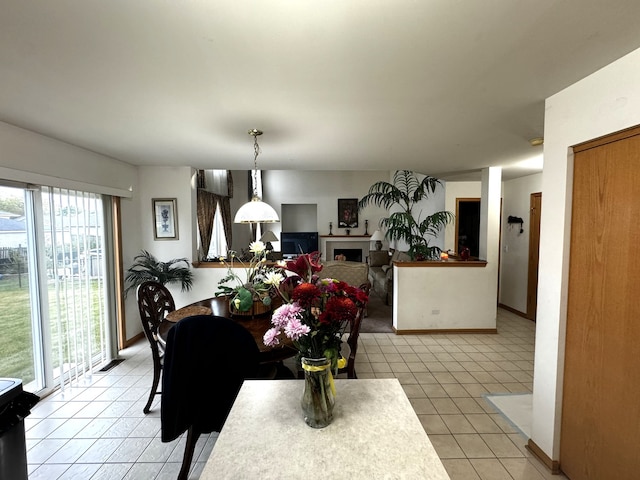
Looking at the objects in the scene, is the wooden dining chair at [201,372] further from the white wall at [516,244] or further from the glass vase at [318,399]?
the white wall at [516,244]

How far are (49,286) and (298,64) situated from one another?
2.84m

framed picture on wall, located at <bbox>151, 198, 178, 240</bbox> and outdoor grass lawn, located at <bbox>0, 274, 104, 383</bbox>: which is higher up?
framed picture on wall, located at <bbox>151, 198, 178, 240</bbox>

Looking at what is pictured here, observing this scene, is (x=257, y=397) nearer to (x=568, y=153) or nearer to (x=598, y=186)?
(x=598, y=186)

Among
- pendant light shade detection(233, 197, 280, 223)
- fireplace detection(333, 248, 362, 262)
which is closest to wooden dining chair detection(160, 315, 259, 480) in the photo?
pendant light shade detection(233, 197, 280, 223)

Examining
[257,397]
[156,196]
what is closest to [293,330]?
[257,397]

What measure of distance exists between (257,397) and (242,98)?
1.62 m

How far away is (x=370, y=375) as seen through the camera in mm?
2836

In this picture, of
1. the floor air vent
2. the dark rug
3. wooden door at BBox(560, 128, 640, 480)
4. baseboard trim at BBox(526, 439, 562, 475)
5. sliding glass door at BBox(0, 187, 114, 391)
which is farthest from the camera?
the dark rug

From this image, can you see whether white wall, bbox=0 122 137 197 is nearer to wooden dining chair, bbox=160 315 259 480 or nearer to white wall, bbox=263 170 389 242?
wooden dining chair, bbox=160 315 259 480

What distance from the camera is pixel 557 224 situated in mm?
1745

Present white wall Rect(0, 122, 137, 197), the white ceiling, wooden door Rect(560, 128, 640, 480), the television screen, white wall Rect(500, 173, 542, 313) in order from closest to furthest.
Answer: the white ceiling
wooden door Rect(560, 128, 640, 480)
white wall Rect(0, 122, 137, 197)
white wall Rect(500, 173, 542, 313)
the television screen

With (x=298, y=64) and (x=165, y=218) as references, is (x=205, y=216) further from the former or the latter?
(x=298, y=64)

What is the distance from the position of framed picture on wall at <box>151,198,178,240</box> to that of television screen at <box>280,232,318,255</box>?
4.49 metres

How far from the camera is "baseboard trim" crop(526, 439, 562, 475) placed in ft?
5.71
